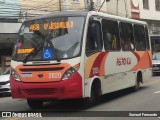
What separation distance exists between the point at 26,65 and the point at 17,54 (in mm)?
617

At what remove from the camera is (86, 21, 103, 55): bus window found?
11930mm

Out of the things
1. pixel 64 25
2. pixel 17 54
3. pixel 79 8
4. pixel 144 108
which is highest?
pixel 79 8

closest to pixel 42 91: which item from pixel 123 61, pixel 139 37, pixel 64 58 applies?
pixel 64 58

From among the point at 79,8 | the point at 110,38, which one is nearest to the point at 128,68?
the point at 110,38

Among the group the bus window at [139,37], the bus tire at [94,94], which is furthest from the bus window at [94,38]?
the bus window at [139,37]

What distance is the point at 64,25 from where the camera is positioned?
11.8m

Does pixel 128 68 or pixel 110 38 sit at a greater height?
pixel 110 38

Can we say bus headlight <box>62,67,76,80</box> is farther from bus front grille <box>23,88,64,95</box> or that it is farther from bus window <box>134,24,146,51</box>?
bus window <box>134,24,146,51</box>

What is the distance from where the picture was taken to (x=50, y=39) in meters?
11.6

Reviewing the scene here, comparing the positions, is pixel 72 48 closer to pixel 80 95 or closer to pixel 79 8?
pixel 80 95

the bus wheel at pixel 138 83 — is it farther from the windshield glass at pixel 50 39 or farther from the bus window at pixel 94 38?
the windshield glass at pixel 50 39

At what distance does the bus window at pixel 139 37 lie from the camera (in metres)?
16.6

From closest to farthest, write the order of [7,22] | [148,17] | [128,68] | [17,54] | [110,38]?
[17,54]
[110,38]
[128,68]
[7,22]
[148,17]

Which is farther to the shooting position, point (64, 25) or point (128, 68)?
point (128, 68)
